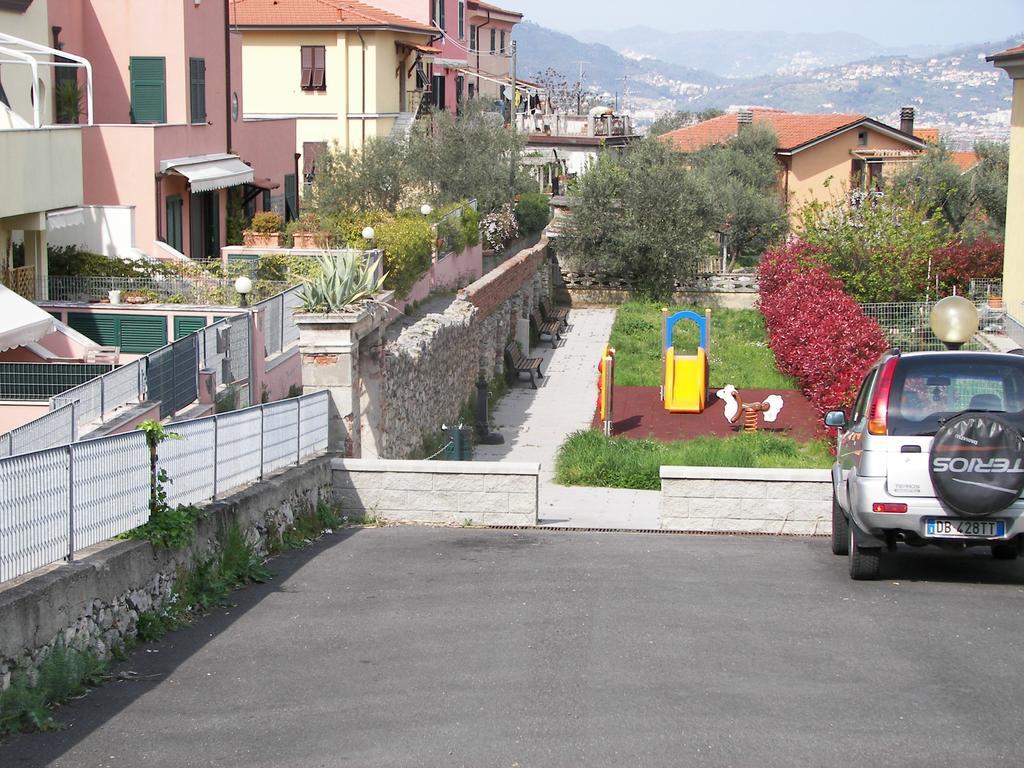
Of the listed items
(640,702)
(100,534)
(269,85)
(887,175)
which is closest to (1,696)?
(100,534)

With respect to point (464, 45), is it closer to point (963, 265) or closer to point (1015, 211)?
point (963, 265)

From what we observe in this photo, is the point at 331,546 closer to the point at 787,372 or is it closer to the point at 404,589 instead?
the point at 404,589

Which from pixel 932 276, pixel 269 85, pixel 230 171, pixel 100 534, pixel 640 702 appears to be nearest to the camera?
pixel 640 702

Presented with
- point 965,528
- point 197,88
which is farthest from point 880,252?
point 965,528

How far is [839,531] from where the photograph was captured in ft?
40.0

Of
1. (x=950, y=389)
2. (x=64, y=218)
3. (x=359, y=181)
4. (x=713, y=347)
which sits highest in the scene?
(x=359, y=181)

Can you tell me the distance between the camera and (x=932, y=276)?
3531 cm

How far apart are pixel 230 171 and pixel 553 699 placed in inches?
895

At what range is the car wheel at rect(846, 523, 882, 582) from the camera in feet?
35.8

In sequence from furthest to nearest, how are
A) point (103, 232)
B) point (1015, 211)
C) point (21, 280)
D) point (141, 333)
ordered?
point (1015, 211) → point (103, 232) → point (21, 280) → point (141, 333)

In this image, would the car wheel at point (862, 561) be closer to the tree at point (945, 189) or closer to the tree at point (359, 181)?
the tree at point (359, 181)

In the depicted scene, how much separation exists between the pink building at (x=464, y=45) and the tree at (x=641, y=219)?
19.2ft

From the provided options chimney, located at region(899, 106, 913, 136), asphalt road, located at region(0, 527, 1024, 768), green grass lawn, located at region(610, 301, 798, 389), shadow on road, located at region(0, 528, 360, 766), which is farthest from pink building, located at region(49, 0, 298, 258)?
chimney, located at region(899, 106, 913, 136)

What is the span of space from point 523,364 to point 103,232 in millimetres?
13073
